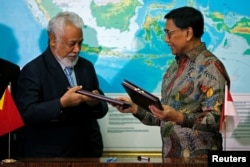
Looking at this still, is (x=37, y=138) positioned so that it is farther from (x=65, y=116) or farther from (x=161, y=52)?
(x=161, y=52)

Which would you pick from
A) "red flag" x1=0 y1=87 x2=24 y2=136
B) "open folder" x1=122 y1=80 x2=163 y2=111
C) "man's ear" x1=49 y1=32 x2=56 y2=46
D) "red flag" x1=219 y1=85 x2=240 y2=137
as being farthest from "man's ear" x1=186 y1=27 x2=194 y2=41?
"red flag" x1=0 y1=87 x2=24 y2=136

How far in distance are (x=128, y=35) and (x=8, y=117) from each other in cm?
115

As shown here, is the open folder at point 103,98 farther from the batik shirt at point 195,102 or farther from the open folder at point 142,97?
the batik shirt at point 195,102

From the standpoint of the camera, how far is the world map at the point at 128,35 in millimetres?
3330

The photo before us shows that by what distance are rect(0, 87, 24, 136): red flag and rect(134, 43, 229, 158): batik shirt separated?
2.48 ft

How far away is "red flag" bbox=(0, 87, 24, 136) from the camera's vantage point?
252 centimetres

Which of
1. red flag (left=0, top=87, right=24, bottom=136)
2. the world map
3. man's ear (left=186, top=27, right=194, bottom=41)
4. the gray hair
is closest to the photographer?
red flag (left=0, top=87, right=24, bottom=136)

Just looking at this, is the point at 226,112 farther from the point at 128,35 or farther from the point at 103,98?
the point at 128,35

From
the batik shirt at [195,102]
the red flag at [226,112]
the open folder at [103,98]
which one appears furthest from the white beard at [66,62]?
the red flag at [226,112]

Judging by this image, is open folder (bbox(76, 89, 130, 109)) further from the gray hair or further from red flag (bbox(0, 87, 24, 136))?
the gray hair

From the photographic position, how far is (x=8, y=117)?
252 centimetres

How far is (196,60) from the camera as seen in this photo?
8.48ft

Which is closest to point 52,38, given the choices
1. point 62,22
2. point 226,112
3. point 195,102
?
point 62,22

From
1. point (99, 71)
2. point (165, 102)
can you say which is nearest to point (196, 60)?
A: point (165, 102)
